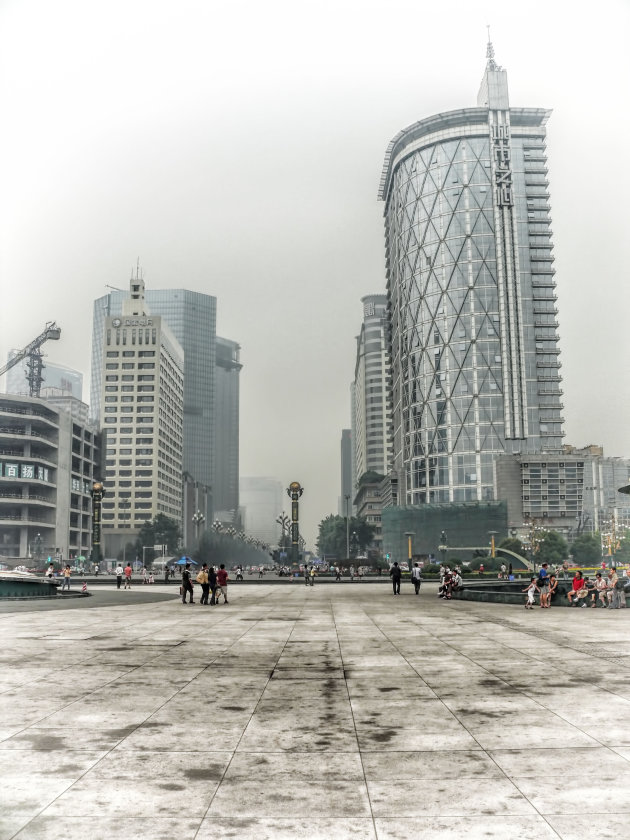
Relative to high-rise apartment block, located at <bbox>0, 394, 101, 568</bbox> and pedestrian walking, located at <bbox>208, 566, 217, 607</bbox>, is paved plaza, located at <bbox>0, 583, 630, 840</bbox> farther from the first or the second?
high-rise apartment block, located at <bbox>0, 394, 101, 568</bbox>

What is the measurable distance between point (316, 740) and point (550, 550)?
119 m

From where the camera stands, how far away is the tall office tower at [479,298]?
148125 mm

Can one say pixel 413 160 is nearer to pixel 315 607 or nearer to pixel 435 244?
pixel 435 244

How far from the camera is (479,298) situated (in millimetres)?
150750

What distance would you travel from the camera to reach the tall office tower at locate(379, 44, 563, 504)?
148125mm

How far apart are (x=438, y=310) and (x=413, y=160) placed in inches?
1394

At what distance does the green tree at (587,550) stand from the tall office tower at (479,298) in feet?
81.4

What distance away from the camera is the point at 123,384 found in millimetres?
196750

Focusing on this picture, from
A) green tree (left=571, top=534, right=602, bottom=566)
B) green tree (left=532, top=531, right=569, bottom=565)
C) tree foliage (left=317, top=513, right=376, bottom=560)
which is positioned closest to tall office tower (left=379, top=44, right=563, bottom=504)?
green tree (left=571, top=534, right=602, bottom=566)

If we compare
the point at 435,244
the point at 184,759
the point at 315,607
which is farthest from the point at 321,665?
the point at 435,244

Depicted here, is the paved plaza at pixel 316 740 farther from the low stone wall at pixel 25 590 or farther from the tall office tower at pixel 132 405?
the tall office tower at pixel 132 405

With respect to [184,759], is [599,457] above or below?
above

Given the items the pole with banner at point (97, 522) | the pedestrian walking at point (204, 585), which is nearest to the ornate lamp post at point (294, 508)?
the pole with banner at point (97, 522)

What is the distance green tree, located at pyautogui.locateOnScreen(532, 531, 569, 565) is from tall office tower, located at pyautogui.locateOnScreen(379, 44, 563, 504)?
25.4m
